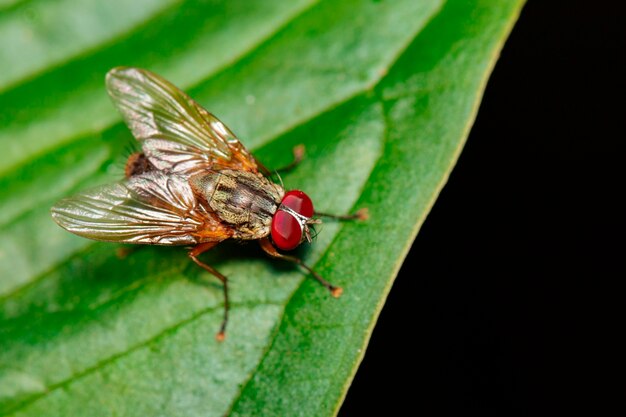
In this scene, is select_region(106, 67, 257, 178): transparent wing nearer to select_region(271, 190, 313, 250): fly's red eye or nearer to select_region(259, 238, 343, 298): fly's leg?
select_region(271, 190, 313, 250): fly's red eye

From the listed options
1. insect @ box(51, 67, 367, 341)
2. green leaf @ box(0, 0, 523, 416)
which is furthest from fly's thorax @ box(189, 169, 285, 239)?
green leaf @ box(0, 0, 523, 416)

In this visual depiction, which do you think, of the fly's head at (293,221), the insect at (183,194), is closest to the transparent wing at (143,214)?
the insect at (183,194)

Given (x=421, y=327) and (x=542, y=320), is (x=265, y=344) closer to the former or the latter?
(x=421, y=327)

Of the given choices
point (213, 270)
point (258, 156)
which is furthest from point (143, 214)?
point (258, 156)

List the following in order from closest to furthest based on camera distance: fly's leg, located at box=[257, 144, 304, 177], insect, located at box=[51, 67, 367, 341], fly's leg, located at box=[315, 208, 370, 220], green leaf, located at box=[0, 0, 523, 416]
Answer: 1. green leaf, located at box=[0, 0, 523, 416]
2. fly's leg, located at box=[315, 208, 370, 220]
3. insect, located at box=[51, 67, 367, 341]
4. fly's leg, located at box=[257, 144, 304, 177]

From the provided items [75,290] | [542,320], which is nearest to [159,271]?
[75,290]

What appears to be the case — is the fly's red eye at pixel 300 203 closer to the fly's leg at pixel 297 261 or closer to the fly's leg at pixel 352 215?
the fly's leg at pixel 352 215
